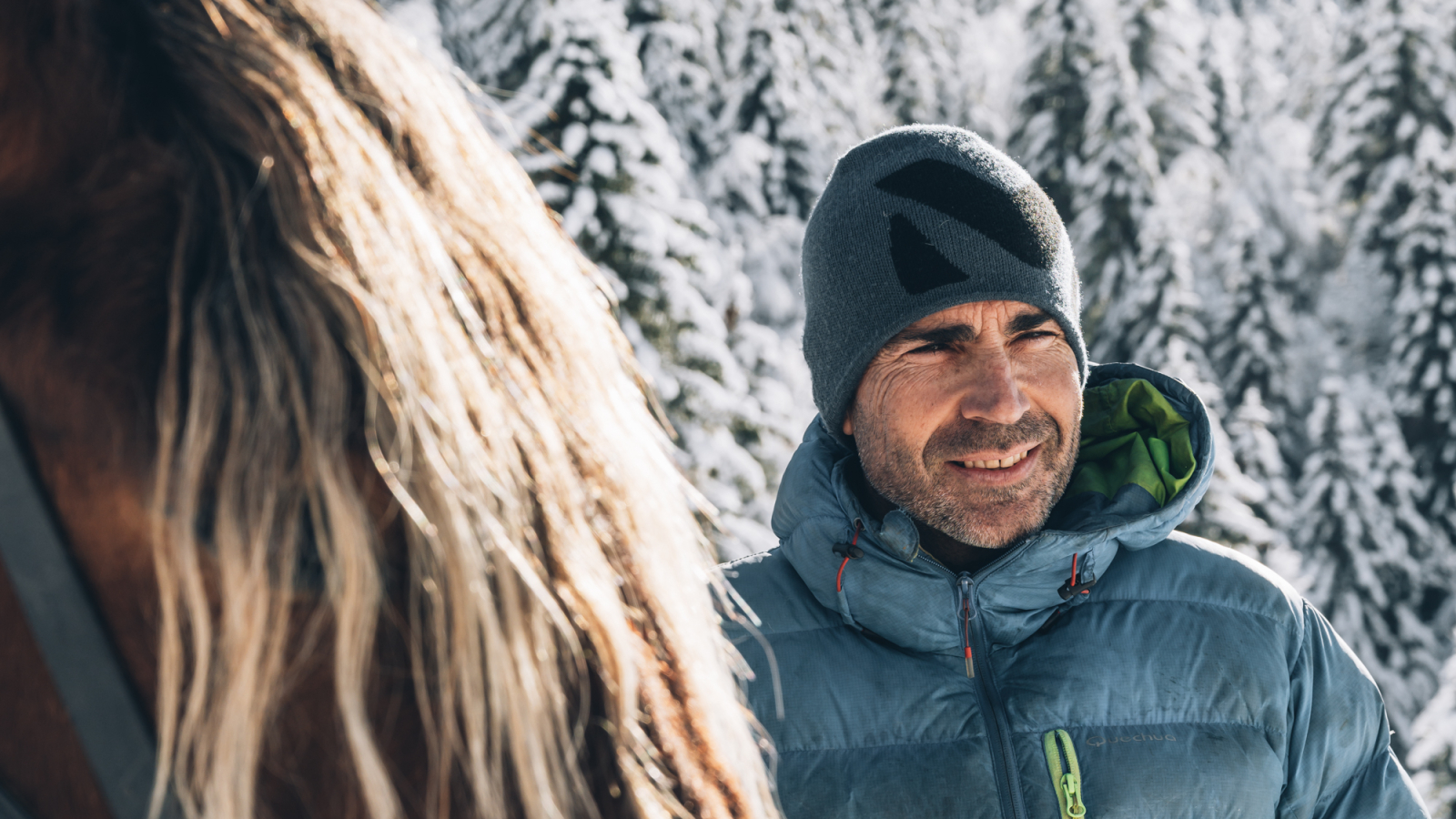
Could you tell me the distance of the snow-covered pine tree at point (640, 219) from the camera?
9.69 metres

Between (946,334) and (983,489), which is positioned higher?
(946,334)

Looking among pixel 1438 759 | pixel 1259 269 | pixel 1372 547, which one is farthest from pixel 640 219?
pixel 1259 269

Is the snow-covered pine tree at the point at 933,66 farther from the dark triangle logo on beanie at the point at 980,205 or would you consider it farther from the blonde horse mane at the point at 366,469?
the blonde horse mane at the point at 366,469

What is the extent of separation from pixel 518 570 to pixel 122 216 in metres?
0.36

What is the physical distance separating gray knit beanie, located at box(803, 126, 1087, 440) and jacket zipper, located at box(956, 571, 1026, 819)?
→ 1.94 ft

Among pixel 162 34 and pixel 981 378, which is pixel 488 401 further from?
pixel 981 378

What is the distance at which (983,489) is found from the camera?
2008 millimetres

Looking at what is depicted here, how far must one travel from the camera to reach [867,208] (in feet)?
7.08

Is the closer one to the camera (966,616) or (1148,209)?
(966,616)

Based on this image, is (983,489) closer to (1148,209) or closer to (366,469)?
(366,469)

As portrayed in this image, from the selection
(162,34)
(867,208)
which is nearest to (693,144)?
(867,208)

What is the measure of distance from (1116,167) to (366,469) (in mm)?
25062

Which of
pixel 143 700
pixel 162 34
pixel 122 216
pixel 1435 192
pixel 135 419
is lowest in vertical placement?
pixel 143 700

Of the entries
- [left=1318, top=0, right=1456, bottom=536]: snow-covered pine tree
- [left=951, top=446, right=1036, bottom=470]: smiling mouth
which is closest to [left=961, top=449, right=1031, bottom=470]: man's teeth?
[left=951, top=446, right=1036, bottom=470]: smiling mouth
